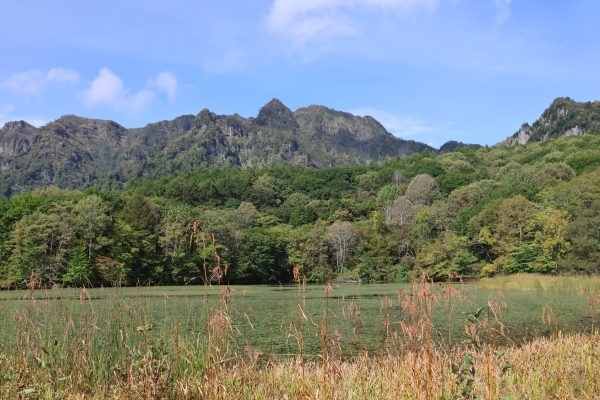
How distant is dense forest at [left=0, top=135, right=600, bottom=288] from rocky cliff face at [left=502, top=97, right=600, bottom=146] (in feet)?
219

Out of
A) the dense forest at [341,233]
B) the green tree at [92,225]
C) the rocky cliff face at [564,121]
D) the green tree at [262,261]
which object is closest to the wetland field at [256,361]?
the dense forest at [341,233]

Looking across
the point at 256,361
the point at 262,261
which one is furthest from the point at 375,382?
the point at 262,261

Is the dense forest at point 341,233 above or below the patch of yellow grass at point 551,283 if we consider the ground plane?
above

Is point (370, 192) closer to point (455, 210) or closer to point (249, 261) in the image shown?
point (455, 210)

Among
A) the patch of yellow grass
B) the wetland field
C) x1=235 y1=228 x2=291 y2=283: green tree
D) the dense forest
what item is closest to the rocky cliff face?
the dense forest

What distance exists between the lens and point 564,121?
538 ft

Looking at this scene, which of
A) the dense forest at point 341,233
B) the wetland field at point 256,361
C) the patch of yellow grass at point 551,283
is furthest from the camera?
the dense forest at point 341,233

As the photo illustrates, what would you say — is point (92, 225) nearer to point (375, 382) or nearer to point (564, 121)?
point (375, 382)

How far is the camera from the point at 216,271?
365 cm

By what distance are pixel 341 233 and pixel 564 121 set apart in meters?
134

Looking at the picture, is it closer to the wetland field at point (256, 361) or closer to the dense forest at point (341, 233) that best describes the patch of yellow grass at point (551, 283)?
the dense forest at point (341, 233)

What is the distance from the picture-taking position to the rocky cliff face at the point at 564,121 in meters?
156

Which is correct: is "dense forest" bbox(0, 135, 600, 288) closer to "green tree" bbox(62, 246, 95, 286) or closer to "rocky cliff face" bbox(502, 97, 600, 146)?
"green tree" bbox(62, 246, 95, 286)

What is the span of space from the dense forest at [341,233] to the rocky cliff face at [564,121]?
66676 mm
